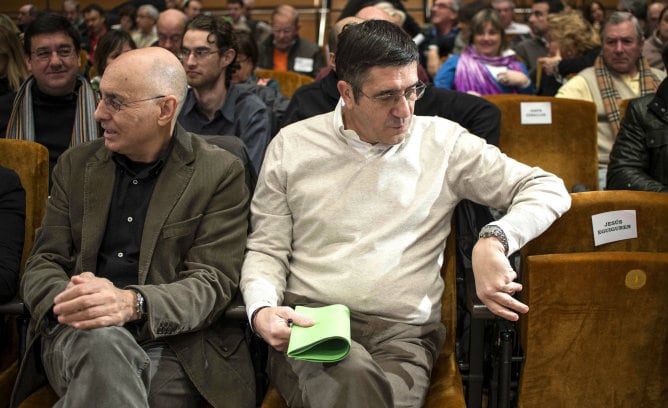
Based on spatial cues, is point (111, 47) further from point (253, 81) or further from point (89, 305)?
point (89, 305)

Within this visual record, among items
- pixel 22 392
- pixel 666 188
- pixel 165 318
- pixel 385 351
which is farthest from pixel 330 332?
pixel 666 188

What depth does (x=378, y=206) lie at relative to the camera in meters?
2.01

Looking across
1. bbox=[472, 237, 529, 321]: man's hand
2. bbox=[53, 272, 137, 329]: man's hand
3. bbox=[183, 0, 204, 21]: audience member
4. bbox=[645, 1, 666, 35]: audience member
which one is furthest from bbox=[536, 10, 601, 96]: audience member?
bbox=[183, 0, 204, 21]: audience member

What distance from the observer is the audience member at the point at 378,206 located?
1925mm

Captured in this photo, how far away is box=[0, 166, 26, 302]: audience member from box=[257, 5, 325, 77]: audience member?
4199 mm

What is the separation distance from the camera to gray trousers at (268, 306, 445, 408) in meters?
1.70

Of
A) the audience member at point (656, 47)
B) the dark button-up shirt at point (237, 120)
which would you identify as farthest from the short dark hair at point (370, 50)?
the audience member at point (656, 47)

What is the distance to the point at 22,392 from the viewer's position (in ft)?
6.32

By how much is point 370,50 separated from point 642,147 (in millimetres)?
1395

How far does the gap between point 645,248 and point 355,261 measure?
0.77m

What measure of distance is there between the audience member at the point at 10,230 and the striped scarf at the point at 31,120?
887 mm

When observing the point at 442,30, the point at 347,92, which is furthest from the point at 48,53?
the point at 442,30

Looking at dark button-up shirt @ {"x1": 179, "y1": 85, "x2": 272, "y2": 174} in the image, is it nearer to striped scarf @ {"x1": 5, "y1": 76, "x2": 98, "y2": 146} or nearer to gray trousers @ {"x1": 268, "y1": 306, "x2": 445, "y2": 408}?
striped scarf @ {"x1": 5, "y1": 76, "x2": 98, "y2": 146}

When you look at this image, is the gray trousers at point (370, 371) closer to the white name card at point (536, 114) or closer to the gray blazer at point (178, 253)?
the gray blazer at point (178, 253)
